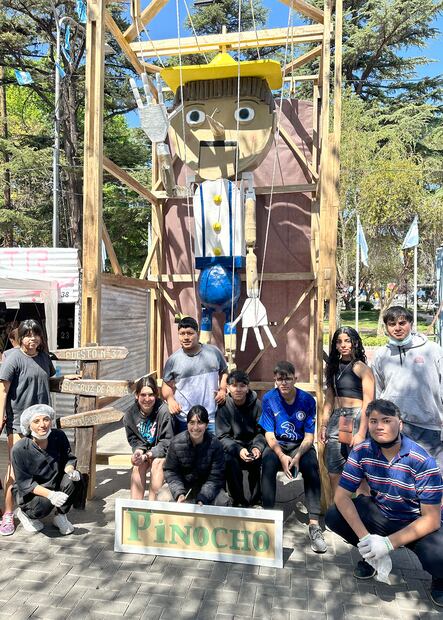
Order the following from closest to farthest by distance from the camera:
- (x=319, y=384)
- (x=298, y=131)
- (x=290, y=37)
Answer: (x=319, y=384) → (x=290, y=37) → (x=298, y=131)

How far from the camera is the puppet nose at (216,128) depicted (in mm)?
4270

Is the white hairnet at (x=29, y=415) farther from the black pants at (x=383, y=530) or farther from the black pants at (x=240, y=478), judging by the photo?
the black pants at (x=383, y=530)

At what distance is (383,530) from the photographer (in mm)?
2408

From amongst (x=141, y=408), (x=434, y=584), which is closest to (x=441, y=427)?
(x=434, y=584)

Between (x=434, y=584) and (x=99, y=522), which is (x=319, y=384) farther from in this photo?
(x=99, y=522)

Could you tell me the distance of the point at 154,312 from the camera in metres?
5.62

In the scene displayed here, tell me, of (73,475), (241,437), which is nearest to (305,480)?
(241,437)

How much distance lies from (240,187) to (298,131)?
1.47 metres

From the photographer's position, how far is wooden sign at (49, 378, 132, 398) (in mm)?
3381

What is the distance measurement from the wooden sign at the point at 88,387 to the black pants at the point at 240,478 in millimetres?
868

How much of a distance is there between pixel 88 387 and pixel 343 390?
1.79m

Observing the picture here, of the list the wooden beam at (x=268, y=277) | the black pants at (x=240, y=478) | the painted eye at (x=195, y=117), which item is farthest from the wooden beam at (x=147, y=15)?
the black pants at (x=240, y=478)

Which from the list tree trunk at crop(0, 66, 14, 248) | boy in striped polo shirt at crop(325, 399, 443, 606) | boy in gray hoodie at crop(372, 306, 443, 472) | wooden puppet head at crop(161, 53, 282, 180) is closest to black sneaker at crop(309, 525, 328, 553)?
boy in striped polo shirt at crop(325, 399, 443, 606)

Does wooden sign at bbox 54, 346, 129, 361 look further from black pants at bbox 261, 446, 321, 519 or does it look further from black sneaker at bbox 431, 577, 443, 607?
black sneaker at bbox 431, 577, 443, 607
